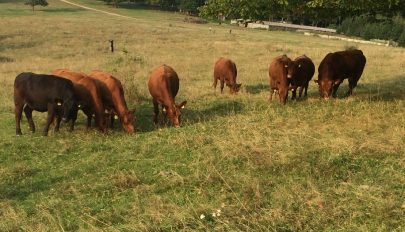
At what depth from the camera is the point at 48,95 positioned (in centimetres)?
1170

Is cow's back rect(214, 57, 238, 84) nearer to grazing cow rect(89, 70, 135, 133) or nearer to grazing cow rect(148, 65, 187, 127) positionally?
grazing cow rect(148, 65, 187, 127)

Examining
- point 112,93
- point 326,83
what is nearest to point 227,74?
point 326,83

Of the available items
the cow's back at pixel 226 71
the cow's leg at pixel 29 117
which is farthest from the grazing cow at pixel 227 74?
the cow's leg at pixel 29 117

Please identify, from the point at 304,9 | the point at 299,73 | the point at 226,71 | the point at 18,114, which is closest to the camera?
the point at 18,114

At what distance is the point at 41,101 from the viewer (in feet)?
38.8

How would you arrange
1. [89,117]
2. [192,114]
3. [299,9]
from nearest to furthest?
[89,117] < [299,9] < [192,114]

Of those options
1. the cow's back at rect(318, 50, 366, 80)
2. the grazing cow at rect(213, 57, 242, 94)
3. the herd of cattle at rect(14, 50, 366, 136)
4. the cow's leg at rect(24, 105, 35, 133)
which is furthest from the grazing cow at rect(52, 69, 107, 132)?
the cow's back at rect(318, 50, 366, 80)

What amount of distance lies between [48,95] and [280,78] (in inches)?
307

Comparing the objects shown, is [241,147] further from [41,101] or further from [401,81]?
[401,81]

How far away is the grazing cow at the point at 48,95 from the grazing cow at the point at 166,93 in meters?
2.45

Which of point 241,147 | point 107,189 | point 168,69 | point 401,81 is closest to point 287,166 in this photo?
point 241,147

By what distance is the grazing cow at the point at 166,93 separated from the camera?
12281mm

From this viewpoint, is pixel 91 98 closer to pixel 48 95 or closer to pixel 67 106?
pixel 67 106

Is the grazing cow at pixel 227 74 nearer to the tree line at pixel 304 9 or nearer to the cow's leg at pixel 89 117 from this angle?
the tree line at pixel 304 9
